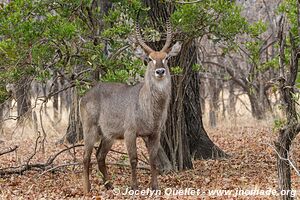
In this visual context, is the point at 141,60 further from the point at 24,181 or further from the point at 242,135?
the point at 242,135

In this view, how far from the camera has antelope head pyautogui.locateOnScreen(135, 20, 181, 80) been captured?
25.0 ft

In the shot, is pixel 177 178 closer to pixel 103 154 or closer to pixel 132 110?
pixel 103 154

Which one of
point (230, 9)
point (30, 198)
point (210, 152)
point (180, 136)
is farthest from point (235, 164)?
point (30, 198)

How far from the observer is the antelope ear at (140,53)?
8.07m

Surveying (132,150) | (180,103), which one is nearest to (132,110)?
(132,150)

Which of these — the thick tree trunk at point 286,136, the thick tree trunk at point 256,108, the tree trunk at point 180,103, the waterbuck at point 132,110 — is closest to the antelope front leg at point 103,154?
the waterbuck at point 132,110

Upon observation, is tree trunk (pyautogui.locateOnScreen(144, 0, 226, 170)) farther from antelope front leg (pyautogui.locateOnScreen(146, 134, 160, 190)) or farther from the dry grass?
antelope front leg (pyautogui.locateOnScreen(146, 134, 160, 190))

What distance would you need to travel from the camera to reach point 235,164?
1030cm

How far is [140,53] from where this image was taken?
8109mm

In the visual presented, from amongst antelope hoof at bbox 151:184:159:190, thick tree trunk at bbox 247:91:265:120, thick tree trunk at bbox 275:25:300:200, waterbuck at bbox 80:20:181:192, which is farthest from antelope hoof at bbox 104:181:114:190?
thick tree trunk at bbox 247:91:265:120

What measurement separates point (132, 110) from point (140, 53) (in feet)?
2.62

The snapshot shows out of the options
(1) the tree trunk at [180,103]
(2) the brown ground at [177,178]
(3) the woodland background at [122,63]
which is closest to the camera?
(3) the woodland background at [122,63]

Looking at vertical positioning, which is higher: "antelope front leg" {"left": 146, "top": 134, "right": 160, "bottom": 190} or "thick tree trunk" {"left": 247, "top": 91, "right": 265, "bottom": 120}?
"thick tree trunk" {"left": 247, "top": 91, "right": 265, "bottom": 120}

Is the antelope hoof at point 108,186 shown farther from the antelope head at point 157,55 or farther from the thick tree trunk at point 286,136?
the thick tree trunk at point 286,136
